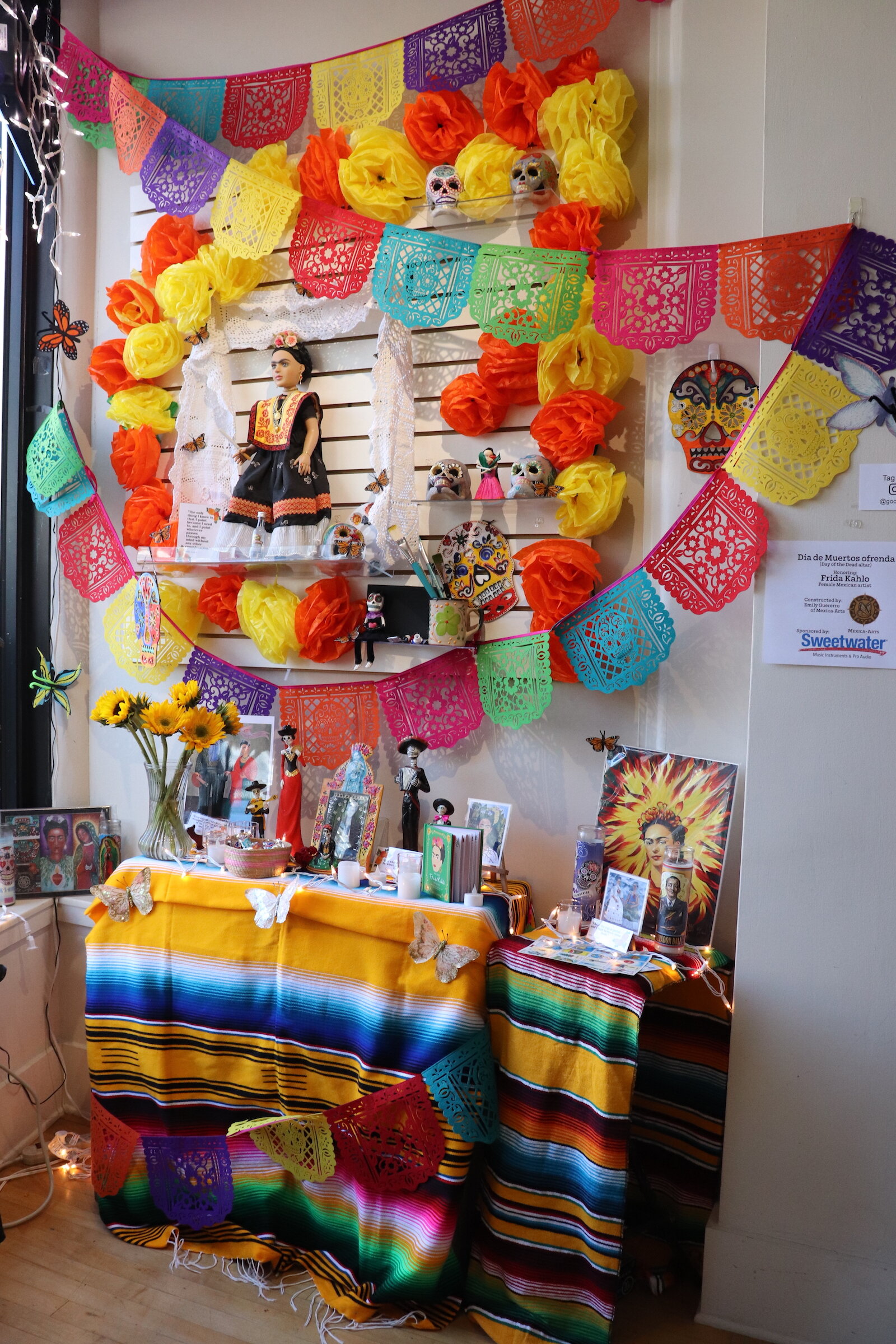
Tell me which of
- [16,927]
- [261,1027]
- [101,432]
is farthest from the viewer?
[101,432]

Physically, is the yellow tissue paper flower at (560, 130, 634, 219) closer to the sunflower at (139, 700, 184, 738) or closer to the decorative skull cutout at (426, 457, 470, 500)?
the decorative skull cutout at (426, 457, 470, 500)

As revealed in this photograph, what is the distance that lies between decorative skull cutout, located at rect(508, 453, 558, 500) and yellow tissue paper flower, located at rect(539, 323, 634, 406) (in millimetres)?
167

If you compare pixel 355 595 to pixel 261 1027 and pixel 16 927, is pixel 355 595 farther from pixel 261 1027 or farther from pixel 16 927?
pixel 16 927

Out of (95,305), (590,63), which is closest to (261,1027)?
(95,305)

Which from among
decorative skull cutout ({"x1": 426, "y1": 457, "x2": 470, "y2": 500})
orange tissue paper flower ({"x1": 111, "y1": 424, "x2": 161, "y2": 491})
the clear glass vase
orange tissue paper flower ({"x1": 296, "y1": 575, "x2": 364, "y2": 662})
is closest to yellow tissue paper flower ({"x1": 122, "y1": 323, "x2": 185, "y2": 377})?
orange tissue paper flower ({"x1": 111, "y1": 424, "x2": 161, "y2": 491})

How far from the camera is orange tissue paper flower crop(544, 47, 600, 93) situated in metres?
2.08

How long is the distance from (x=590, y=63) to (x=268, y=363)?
1112mm

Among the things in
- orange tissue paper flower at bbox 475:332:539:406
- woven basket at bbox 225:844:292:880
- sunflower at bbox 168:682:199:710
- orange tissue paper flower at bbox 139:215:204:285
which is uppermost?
orange tissue paper flower at bbox 139:215:204:285

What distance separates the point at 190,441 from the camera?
2.56 metres

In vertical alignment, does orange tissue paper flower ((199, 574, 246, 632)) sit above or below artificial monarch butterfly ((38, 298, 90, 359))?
below

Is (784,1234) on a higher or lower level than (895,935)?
lower

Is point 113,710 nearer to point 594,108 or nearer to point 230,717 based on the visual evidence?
point 230,717

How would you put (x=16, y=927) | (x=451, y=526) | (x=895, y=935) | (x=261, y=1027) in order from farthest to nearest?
(x=16, y=927)
(x=451, y=526)
(x=261, y=1027)
(x=895, y=935)

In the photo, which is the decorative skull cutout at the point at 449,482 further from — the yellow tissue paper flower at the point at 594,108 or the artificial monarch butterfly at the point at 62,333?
the artificial monarch butterfly at the point at 62,333
